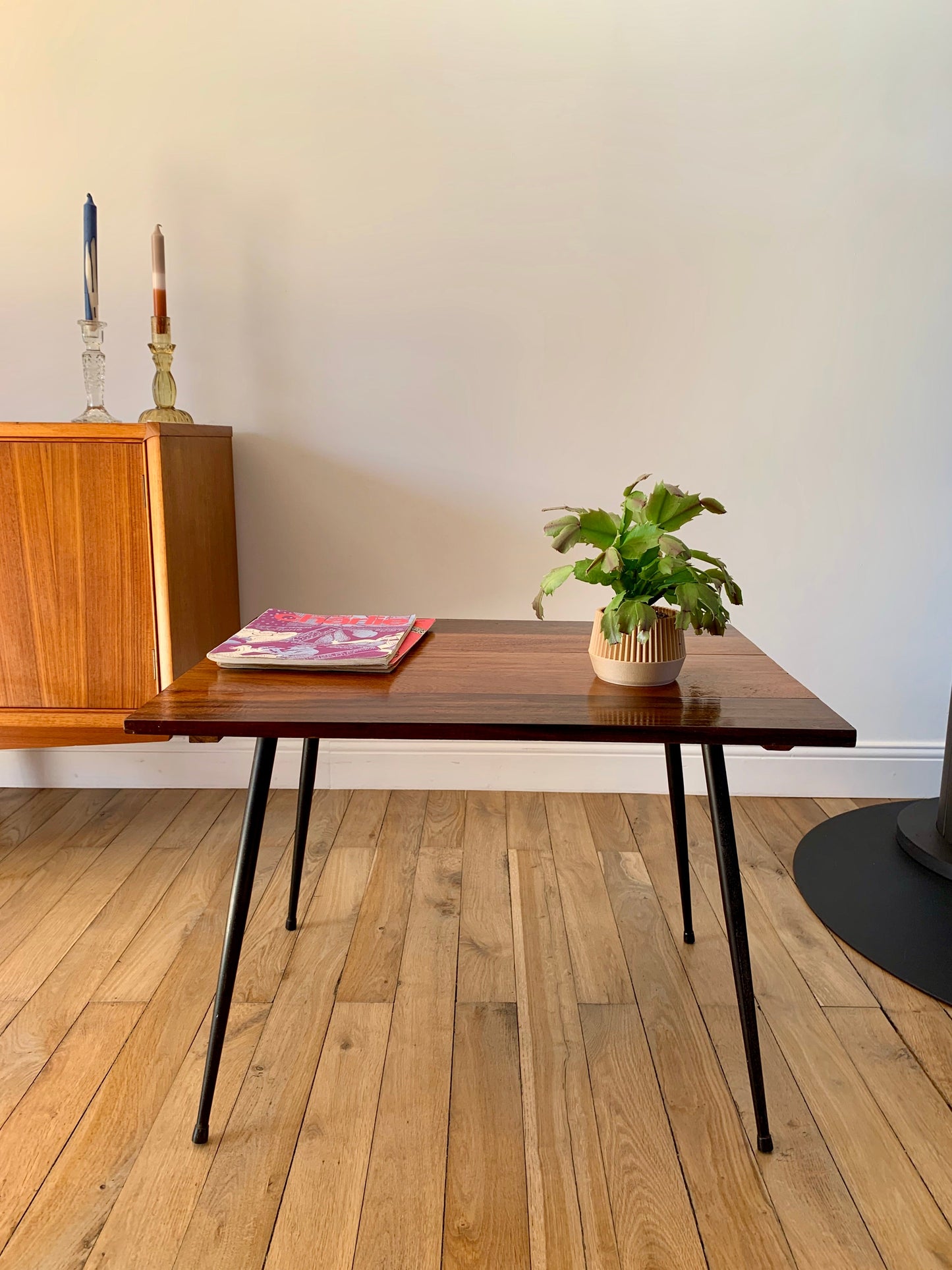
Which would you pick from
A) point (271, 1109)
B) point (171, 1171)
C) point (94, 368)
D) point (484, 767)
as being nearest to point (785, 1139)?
point (271, 1109)

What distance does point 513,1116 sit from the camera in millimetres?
1259

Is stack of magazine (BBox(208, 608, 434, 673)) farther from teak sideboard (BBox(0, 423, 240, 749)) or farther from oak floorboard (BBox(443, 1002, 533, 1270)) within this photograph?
oak floorboard (BBox(443, 1002, 533, 1270))

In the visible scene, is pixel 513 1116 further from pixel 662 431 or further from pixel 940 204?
pixel 940 204

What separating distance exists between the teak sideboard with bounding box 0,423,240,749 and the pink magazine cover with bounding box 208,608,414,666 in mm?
378

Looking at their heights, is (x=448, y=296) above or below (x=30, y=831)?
above

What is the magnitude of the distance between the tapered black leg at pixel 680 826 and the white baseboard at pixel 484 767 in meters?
0.67

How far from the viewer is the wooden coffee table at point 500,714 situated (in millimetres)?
1081

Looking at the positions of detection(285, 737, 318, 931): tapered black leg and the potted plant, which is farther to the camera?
detection(285, 737, 318, 931): tapered black leg

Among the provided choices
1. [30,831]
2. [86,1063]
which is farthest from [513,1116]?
[30,831]

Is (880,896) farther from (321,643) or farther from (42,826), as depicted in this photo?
(42,826)

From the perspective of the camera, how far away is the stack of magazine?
50.8 inches

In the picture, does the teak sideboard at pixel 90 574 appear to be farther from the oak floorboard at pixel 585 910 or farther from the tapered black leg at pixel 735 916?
the tapered black leg at pixel 735 916

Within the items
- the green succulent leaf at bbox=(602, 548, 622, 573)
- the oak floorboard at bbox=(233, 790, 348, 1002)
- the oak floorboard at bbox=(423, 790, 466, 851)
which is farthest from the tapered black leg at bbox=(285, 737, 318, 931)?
the green succulent leaf at bbox=(602, 548, 622, 573)

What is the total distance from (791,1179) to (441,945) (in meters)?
0.68
